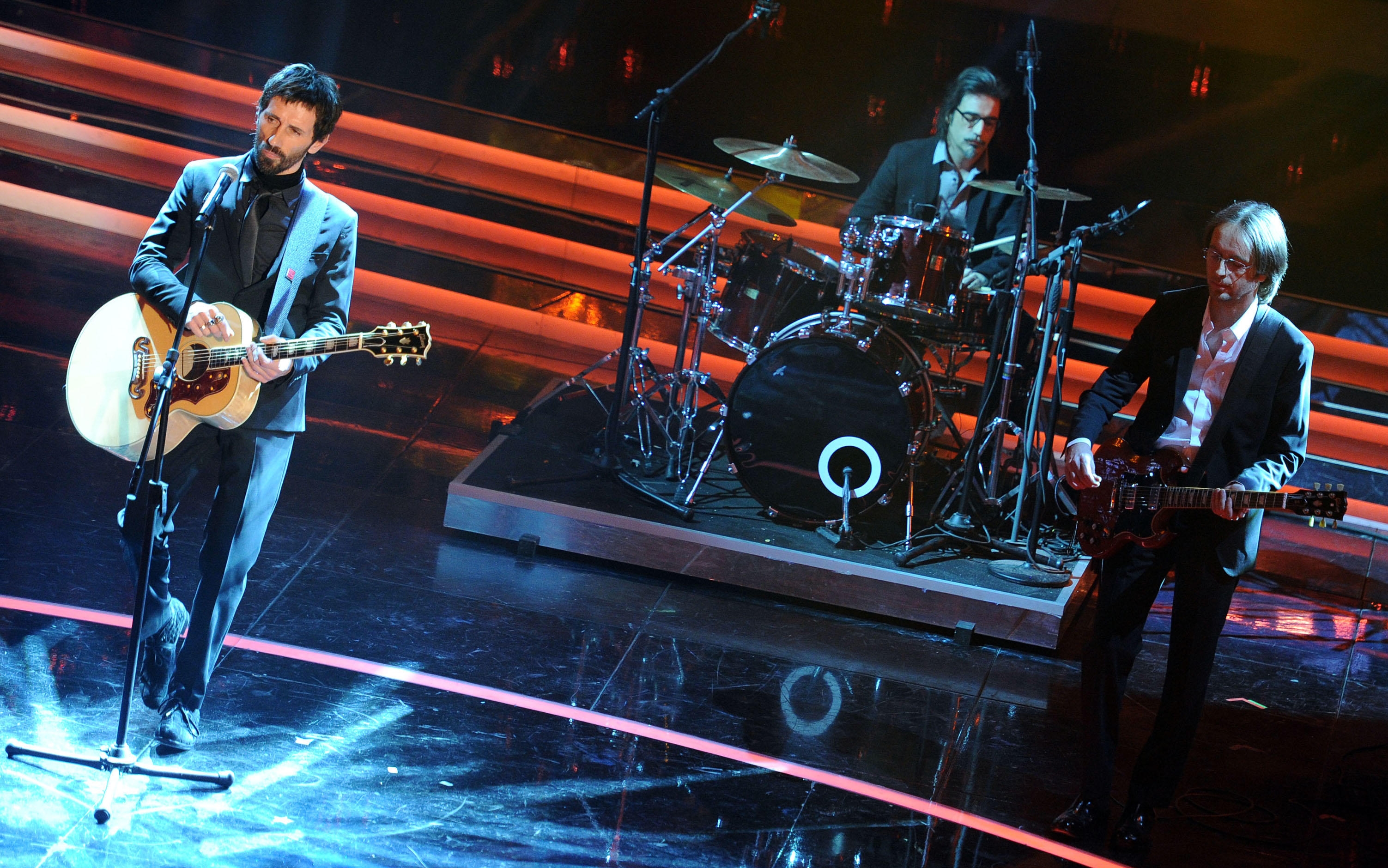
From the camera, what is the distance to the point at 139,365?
347 cm

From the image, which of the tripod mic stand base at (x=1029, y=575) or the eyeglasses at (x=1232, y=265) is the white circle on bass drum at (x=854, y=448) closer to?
the tripod mic stand base at (x=1029, y=575)

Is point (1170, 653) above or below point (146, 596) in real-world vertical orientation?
above

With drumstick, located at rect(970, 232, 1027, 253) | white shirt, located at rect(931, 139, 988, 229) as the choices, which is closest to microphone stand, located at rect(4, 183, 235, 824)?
drumstick, located at rect(970, 232, 1027, 253)

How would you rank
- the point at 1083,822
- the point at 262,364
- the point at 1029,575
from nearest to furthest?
the point at 262,364
the point at 1083,822
the point at 1029,575

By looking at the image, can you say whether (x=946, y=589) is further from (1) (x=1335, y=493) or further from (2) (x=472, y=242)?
(2) (x=472, y=242)

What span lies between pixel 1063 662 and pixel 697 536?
168 centimetres

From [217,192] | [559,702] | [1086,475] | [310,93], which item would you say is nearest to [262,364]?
[217,192]

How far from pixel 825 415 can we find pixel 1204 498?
2446 mm

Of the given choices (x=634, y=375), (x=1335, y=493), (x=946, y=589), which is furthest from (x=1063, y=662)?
→ (x=634, y=375)

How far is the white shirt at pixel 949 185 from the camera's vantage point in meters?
6.62

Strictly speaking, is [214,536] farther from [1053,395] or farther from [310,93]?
[1053,395]

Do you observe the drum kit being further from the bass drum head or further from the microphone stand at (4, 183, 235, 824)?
the microphone stand at (4, 183, 235, 824)

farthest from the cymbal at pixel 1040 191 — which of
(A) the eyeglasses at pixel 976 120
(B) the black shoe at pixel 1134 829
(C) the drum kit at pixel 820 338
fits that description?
(B) the black shoe at pixel 1134 829

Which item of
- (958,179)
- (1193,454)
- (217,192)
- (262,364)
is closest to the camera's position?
(217,192)
